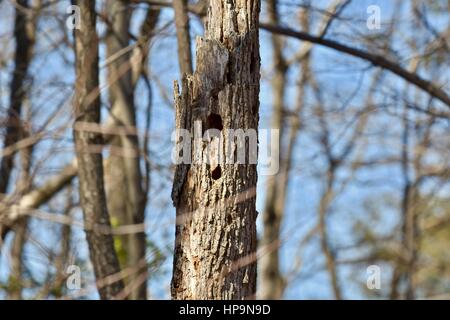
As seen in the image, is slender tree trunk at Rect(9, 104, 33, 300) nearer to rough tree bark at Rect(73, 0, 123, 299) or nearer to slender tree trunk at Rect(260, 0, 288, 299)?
rough tree bark at Rect(73, 0, 123, 299)

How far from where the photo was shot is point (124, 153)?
8.30 metres

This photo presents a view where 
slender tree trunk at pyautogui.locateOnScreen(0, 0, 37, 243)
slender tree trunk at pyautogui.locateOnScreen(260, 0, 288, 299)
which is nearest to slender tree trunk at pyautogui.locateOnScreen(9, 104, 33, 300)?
slender tree trunk at pyautogui.locateOnScreen(0, 0, 37, 243)

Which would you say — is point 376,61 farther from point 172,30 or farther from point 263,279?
point 263,279

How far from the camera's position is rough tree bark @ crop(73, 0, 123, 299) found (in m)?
7.04

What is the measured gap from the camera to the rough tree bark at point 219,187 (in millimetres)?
4426

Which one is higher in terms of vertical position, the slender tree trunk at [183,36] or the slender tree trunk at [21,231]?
the slender tree trunk at [183,36]

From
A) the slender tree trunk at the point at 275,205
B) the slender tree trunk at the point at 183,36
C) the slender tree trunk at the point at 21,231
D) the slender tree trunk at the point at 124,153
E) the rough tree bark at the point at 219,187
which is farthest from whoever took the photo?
the slender tree trunk at the point at 275,205

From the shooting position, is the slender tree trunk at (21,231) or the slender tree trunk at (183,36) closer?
the slender tree trunk at (183,36)

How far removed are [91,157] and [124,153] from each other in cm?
120

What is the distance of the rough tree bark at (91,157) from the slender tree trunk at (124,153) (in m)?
1.05

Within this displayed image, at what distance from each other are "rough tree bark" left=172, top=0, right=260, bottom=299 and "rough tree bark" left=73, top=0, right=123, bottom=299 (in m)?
2.56

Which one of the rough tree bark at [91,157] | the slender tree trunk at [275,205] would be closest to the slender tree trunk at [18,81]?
the rough tree bark at [91,157]

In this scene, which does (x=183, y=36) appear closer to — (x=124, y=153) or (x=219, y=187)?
(x=124, y=153)

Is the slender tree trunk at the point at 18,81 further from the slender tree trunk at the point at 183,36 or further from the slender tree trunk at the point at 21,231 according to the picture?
the slender tree trunk at the point at 183,36
